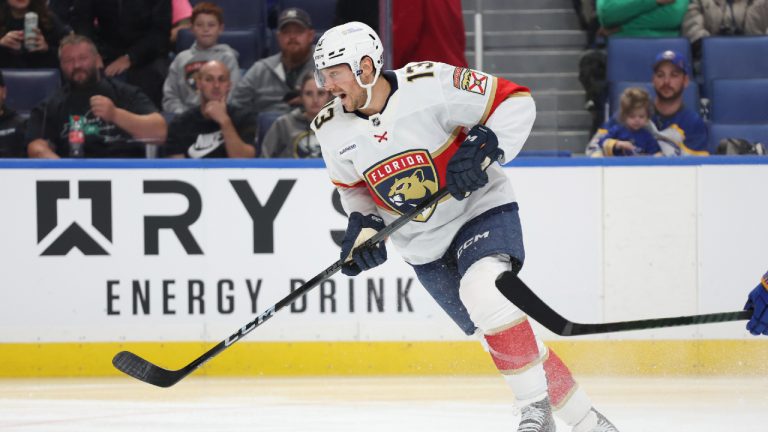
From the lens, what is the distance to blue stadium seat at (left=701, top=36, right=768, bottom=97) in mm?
6691

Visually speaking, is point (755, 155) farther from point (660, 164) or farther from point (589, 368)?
point (589, 368)

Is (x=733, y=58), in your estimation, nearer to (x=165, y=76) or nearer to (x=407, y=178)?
(x=165, y=76)

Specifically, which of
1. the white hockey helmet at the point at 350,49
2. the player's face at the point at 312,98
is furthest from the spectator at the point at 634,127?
the white hockey helmet at the point at 350,49

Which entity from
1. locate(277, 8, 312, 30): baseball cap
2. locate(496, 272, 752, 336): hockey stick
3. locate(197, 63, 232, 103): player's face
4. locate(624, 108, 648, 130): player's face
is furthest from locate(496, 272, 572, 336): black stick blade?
locate(277, 8, 312, 30): baseball cap

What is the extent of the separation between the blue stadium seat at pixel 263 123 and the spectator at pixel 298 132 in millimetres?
103

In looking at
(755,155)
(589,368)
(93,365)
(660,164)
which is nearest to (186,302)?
(93,365)

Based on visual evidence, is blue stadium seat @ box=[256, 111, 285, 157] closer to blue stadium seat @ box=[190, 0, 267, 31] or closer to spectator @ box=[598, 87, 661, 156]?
blue stadium seat @ box=[190, 0, 267, 31]

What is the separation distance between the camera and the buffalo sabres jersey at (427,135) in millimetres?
3748

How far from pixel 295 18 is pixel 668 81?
184 cm

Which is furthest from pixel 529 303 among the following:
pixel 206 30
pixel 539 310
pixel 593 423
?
pixel 206 30

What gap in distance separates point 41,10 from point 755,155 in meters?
3.76

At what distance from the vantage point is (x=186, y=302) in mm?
5656

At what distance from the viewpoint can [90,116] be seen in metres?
6.09

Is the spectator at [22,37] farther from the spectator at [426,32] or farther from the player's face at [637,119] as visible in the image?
the player's face at [637,119]
